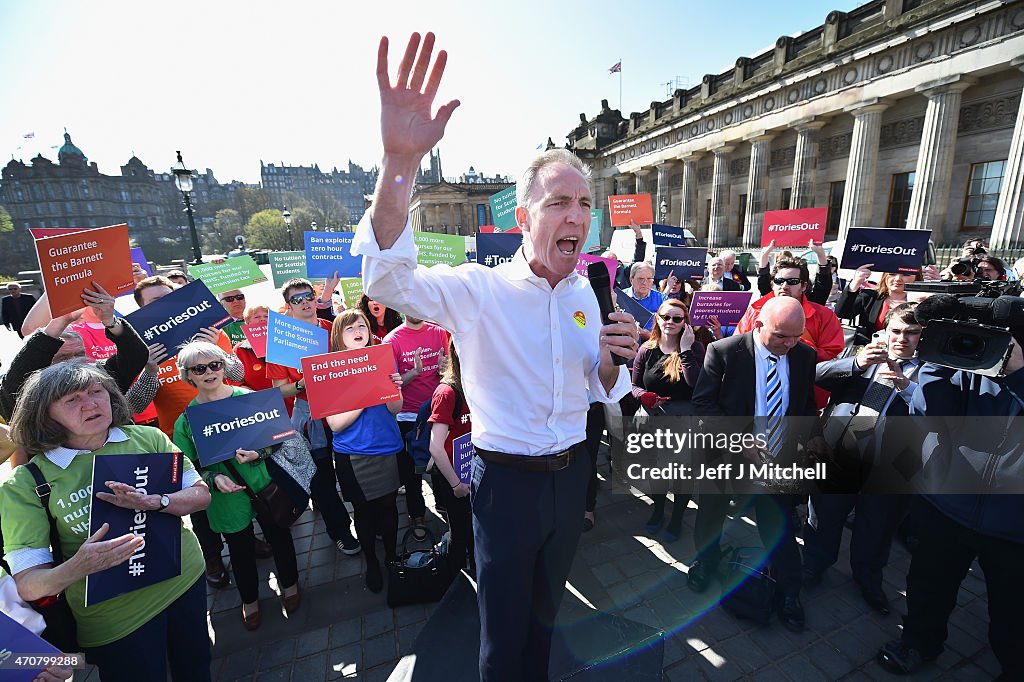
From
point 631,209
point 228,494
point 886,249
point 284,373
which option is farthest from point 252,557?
point 631,209

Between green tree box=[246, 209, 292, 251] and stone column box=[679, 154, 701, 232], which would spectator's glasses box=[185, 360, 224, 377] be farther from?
green tree box=[246, 209, 292, 251]

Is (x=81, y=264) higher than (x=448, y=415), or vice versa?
(x=81, y=264)

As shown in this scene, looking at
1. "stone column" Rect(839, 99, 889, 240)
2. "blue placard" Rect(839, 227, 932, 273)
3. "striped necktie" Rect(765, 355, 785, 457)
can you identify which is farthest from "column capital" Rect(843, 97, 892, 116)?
"striped necktie" Rect(765, 355, 785, 457)

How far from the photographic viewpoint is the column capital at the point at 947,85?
13555 mm

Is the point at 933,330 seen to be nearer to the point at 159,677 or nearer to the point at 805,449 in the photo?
the point at 805,449

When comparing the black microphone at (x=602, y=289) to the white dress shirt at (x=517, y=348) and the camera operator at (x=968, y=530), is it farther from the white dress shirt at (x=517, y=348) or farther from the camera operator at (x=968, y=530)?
the camera operator at (x=968, y=530)

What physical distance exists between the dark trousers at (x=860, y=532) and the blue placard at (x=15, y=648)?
161 inches

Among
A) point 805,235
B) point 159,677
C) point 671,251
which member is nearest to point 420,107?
point 159,677

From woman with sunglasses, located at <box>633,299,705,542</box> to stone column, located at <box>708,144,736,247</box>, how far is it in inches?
939

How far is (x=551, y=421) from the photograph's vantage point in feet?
5.41

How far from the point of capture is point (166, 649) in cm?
209

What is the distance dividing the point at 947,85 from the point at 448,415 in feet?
65.5

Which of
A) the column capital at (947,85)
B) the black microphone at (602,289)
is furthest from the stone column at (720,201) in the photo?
the black microphone at (602,289)

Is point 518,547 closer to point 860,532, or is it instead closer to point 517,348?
point 517,348
